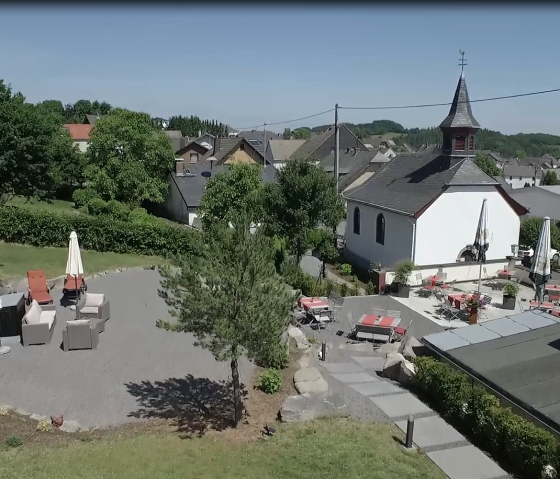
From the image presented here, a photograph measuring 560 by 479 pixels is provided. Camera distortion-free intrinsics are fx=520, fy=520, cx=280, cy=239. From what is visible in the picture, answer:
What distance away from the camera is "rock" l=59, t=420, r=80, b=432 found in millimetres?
11031

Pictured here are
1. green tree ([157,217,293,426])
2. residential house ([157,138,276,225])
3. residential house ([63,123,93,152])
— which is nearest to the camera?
green tree ([157,217,293,426])

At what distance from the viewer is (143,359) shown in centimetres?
1503

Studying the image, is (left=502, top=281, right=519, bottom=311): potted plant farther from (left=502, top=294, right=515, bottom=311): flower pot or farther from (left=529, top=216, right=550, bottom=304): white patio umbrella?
(left=529, top=216, right=550, bottom=304): white patio umbrella

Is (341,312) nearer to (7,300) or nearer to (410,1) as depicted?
(7,300)

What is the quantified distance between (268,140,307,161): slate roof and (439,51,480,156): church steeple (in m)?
63.4

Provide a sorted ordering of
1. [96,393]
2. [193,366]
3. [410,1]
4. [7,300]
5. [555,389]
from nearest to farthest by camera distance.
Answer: [410,1], [555,389], [96,393], [193,366], [7,300]

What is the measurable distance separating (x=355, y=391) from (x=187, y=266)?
586 centimetres

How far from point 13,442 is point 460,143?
24.4m

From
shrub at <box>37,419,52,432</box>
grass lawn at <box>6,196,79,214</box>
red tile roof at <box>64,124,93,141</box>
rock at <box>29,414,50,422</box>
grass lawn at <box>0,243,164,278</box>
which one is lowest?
rock at <box>29,414,50,422</box>

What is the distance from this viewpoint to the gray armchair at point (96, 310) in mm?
17084

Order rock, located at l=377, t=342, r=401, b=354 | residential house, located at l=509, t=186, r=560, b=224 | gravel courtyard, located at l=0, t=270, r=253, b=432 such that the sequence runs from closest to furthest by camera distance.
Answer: gravel courtyard, located at l=0, t=270, r=253, b=432 < rock, located at l=377, t=342, r=401, b=354 < residential house, located at l=509, t=186, r=560, b=224

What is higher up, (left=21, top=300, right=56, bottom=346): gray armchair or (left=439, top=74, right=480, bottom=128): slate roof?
(left=439, top=74, right=480, bottom=128): slate roof

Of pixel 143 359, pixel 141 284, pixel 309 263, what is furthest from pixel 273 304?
pixel 309 263

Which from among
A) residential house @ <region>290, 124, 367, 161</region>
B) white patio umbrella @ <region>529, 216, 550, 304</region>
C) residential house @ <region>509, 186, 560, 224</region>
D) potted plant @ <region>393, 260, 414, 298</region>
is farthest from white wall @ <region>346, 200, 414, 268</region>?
residential house @ <region>290, 124, 367, 161</region>
